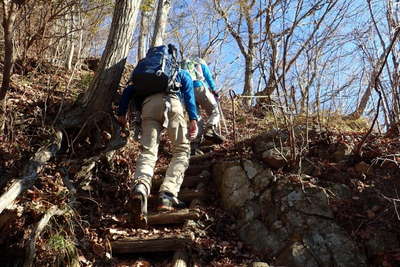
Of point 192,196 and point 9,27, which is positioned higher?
point 9,27

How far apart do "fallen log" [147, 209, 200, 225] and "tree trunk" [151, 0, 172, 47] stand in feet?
21.3

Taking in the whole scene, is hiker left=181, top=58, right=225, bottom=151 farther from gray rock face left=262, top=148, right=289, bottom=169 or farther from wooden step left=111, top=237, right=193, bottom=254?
wooden step left=111, top=237, right=193, bottom=254

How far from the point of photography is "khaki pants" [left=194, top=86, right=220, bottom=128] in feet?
20.8

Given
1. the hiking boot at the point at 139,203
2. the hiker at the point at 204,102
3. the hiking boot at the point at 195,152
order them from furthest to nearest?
the hiker at the point at 204,102, the hiking boot at the point at 195,152, the hiking boot at the point at 139,203

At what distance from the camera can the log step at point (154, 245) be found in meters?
3.67

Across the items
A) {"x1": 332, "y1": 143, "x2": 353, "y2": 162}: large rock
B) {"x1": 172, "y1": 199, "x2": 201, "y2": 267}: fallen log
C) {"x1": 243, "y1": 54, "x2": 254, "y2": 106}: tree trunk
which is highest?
{"x1": 243, "y1": 54, "x2": 254, "y2": 106}: tree trunk

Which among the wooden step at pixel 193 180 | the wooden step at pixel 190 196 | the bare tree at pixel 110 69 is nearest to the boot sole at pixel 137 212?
the wooden step at pixel 190 196

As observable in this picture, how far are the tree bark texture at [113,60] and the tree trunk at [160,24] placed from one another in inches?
158

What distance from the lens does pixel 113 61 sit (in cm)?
543

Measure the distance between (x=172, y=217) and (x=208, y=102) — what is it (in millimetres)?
2714

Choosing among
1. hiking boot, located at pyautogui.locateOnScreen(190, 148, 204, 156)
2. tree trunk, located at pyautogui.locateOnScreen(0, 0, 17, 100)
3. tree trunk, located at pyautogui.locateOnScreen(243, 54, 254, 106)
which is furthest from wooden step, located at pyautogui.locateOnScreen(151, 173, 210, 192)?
tree trunk, located at pyautogui.locateOnScreen(243, 54, 254, 106)

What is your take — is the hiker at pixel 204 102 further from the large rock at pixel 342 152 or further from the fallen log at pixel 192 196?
the large rock at pixel 342 152

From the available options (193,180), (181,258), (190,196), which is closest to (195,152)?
(193,180)

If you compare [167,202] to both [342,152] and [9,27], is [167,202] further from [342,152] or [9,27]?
[9,27]
